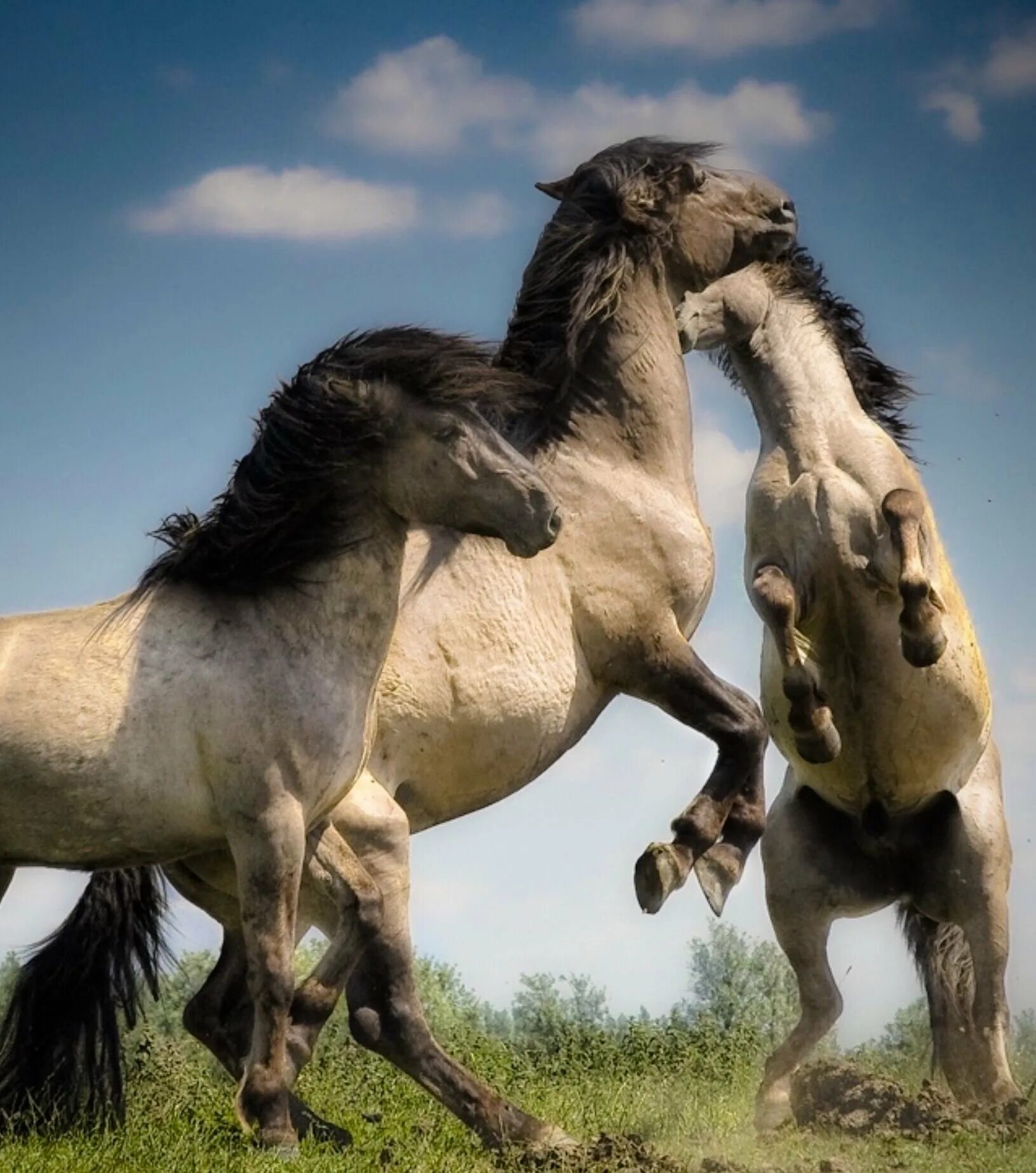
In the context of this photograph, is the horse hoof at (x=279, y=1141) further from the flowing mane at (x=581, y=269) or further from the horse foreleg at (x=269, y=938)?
the flowing mane at (x=581, y=269)

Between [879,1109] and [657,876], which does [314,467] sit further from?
[879,1109]

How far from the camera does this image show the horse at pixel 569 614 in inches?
265

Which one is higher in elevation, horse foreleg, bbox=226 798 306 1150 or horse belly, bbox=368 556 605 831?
horse belly, bbox=368 556 605 831

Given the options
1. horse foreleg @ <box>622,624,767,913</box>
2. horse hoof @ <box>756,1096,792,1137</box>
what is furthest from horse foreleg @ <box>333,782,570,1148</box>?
horse hoof @ <box>756,1096,792,1137</box>

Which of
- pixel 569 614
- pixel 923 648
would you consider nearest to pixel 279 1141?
pixel 569 614

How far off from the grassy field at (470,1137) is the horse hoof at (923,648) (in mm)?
1767

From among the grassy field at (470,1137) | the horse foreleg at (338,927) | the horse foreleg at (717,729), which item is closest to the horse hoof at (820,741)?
the horse foreleg at (717,729)

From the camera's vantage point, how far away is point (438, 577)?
718 centimetres

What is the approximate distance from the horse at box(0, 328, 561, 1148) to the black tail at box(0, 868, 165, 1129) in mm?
1177

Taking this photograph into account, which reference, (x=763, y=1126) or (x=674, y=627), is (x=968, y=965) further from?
(x=674, y=627)

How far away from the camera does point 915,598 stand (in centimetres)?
759

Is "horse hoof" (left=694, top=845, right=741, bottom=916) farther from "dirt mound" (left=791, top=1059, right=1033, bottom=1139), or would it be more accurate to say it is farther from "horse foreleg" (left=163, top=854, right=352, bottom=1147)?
"horse foreleg" (left=163, top=854, right=352, bottom=1147)

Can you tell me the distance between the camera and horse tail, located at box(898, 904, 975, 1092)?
8.25 meters

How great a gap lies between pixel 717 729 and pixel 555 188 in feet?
8.01
